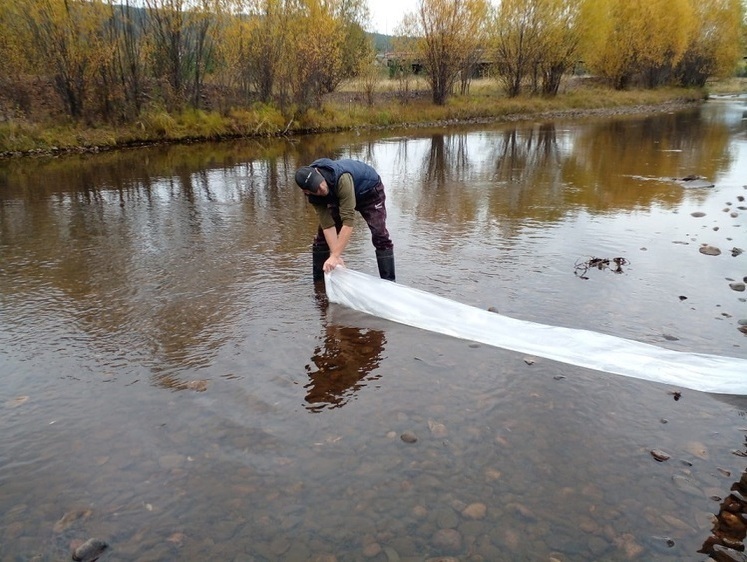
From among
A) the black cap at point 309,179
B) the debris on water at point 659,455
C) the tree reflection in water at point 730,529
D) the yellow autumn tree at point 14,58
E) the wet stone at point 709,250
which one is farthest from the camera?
the yellow autumn tree at point 14,58

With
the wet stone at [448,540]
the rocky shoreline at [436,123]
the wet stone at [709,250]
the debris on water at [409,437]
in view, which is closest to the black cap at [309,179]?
the debris on water at [409,437]

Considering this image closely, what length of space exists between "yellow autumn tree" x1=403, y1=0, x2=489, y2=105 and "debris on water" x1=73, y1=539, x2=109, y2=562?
112 feet

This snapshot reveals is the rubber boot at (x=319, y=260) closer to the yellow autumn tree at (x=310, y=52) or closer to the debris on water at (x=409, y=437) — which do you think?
the debris on water at (x=409, y=437)

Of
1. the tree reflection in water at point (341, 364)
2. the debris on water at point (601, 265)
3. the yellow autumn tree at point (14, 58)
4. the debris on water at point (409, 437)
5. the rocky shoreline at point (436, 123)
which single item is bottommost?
the debris on water at point (409, 437)

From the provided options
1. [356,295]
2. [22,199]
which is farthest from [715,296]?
[22,199]

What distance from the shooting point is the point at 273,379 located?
4090 millimetres

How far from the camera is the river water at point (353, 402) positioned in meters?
2.69

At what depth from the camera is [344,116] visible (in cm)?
2772

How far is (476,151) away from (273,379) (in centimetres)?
1637

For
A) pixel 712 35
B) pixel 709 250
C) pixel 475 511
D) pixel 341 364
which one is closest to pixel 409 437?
pixel 475 511

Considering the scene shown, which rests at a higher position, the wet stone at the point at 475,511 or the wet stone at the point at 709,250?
the wet stone at the point at 709,250

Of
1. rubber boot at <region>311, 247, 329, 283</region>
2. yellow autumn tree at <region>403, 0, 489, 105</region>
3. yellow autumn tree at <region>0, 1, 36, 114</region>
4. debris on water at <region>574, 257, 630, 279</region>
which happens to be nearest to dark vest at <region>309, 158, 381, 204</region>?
rubber boot at <region>311, 247, 329, 283</region>

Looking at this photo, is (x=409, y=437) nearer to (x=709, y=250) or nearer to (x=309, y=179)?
(x=309, y=179)

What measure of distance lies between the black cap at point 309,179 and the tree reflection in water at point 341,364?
52.5 inches
